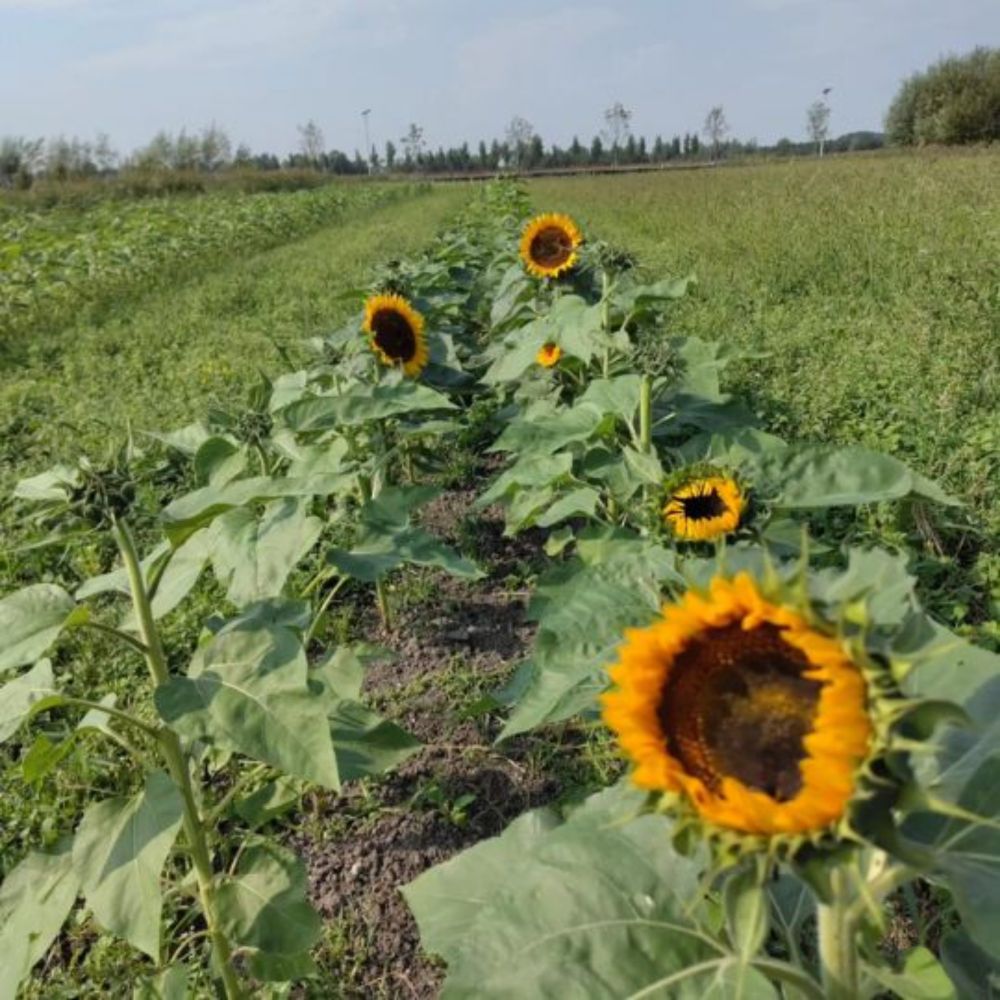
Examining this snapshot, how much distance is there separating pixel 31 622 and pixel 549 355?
234 cm

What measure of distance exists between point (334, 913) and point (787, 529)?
1.08 m

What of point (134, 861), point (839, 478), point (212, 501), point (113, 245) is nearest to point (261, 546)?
point (212, 501)

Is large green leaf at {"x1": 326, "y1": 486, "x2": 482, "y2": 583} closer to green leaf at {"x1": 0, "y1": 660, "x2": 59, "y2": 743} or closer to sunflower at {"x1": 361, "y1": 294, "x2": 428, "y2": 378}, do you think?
green leaf at {"x1": 0, "y1": 660, "x2": 59, "y2": 743}

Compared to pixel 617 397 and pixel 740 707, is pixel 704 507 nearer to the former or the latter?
pixel 617 397

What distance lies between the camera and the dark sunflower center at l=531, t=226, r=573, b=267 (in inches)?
153

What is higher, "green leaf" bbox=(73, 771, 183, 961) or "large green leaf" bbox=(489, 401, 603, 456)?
"large green leaf" bbox=(489, 401, 603, 456)

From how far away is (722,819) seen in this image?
0.66 metres

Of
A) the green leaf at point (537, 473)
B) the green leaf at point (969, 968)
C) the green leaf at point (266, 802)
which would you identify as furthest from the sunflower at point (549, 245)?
the green leaf at point (969, 968)

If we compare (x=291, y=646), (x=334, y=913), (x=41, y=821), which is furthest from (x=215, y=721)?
(x=41, y=821)

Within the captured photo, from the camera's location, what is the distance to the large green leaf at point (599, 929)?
3.04ft

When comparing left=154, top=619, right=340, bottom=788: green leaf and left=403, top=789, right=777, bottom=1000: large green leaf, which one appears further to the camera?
left=154, top=619, right=340, bottom=788: green leaf

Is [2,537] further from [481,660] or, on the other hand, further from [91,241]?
[91,241]

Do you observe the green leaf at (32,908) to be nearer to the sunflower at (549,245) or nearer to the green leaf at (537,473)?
the green leaf at (537,473)

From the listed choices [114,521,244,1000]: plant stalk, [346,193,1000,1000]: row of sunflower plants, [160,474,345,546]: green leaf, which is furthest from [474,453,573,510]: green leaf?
[114,521,244,1000]: plant stalk
